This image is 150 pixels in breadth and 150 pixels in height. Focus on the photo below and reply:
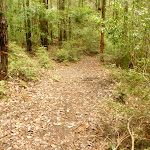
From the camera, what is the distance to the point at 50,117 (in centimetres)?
458

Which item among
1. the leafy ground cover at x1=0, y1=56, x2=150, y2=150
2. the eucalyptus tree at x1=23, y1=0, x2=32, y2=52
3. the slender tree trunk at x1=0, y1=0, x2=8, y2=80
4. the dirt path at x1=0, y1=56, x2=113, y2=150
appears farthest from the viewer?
the eucalyptus tree at x1=23, y1=0, x2=32, y2=52

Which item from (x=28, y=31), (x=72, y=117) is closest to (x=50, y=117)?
(x=72, y=117)

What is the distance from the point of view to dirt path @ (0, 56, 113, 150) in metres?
3.53

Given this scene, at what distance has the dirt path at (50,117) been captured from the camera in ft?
11.6

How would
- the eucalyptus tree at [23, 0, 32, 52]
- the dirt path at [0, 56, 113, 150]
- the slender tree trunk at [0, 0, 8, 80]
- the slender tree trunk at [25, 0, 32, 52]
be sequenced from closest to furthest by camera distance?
the dirt path at [0, 56, 113, 150] → the slender tree trunk at [0, 0, 8, 80] → the eucalyptus tree at [23, 0, 32, 52] → the slender tree trunk at [25, 0, 32, 52]

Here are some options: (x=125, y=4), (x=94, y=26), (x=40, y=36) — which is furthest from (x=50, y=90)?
(x=94, y=26)

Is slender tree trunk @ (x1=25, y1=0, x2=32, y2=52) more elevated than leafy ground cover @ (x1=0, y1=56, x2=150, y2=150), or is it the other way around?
slender tree trunk @ (x1=25, y1=0, x2=32, y2=52)

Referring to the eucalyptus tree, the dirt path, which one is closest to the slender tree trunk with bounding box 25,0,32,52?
the eucalyptus tree

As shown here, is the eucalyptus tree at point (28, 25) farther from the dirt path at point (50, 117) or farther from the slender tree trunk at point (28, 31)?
the dirt path at point (50, 117)

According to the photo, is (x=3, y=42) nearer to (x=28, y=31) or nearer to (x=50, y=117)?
(x=50, y=117)

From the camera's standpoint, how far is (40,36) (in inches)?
560

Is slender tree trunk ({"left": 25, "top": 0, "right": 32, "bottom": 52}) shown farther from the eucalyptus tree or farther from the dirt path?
the dirt path

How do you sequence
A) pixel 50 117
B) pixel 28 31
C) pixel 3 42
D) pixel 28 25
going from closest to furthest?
pixel 50 117 → pixel 3 42 → pixel 28 25 → pixel 28 31

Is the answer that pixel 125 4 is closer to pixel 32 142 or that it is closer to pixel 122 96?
pixel 122 96
